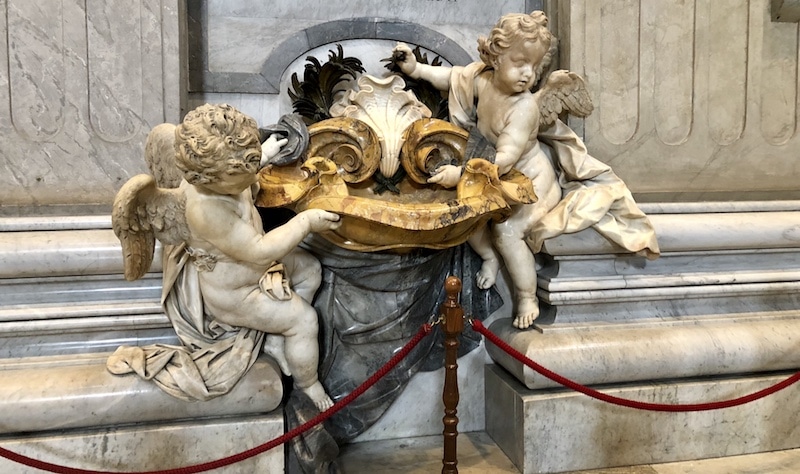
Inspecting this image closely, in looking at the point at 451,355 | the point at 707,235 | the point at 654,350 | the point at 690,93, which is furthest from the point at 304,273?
the point at 690,93

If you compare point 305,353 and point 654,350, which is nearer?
point 305,353

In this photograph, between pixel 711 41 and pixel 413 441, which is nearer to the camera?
pixel 413 441

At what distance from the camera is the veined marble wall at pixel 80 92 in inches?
110

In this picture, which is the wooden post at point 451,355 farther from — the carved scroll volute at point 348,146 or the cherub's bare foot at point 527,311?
the carved scroll volute at point 348,146

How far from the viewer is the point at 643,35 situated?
3.51 metres

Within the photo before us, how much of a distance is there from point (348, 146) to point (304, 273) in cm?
64

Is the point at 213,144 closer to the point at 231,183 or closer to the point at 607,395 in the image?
the point at 231,183

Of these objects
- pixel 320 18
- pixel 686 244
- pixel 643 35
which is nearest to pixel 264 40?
pixel 320 18

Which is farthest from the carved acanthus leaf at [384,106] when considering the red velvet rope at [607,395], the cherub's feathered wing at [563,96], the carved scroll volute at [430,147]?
the red velvet rope at [607,395]

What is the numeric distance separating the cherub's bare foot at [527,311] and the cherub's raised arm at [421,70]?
1.21 meters

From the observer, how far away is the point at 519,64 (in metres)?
2.73

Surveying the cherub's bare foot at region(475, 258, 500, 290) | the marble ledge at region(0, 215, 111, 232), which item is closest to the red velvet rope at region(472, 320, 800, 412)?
the cherub's bare foot at region(475, 258, 500, 290)

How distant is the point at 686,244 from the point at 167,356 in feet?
8.17

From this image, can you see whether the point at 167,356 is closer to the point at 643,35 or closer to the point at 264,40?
the point at 264,40
